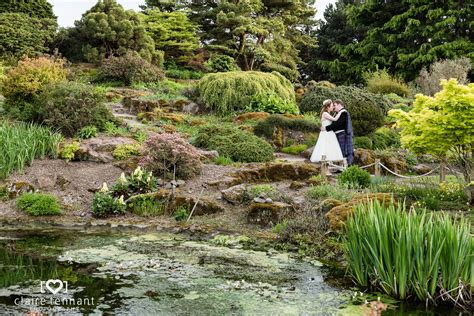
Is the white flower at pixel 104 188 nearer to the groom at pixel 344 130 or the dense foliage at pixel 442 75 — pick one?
the groom at pixel 344 130

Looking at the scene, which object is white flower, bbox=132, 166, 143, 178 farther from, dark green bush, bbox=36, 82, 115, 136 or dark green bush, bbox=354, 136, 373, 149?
dark green bush, bbox=354, 136, 373, 149

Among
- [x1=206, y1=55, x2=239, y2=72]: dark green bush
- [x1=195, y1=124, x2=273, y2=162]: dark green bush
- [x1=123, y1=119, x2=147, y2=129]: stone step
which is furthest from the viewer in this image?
[x1=206, y1=55, x2=239, y2=72]: dark green bush

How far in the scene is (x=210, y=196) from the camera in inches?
392

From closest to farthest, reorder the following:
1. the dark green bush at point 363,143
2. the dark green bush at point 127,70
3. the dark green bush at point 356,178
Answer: the dark green bush at point 356,178
the dark green bush at point 363,143
the dark green bush at point 127,70

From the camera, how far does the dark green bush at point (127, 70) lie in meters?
19.9

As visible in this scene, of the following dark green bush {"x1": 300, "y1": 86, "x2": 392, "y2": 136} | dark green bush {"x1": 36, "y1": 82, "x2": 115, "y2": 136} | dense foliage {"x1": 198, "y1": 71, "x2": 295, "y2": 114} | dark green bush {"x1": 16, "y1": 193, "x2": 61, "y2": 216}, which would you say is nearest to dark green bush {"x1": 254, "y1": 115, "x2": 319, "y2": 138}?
dark green bush {"x1": 300, "y1": 86, "x2": 392, "y2": 136}

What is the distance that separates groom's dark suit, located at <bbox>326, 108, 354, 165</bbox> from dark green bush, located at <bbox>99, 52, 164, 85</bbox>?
10634mm

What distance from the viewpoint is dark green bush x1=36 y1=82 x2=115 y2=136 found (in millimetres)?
12188

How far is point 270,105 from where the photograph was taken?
16.9m

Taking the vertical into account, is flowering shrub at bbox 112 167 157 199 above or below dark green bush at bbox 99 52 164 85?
below

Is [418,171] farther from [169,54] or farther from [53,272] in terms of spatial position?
[169,54]

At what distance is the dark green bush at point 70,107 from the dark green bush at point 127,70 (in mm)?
7010

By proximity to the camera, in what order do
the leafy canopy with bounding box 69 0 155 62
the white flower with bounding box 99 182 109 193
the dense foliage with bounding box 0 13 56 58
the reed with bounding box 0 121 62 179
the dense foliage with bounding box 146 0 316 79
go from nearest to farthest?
1. the white flower with bounding box 99 182 109 193
2. the reed with bounding box 0 121 62 179
3. the dense foliage with bounding box 0 13 56 58
4. the leafy canopy with bounding box 69 0 155 62
5. the dense foliage with bounding box 146 0 316 79

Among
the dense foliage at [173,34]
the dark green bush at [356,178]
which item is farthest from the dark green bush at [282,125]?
the dense foliage at [173,34]
